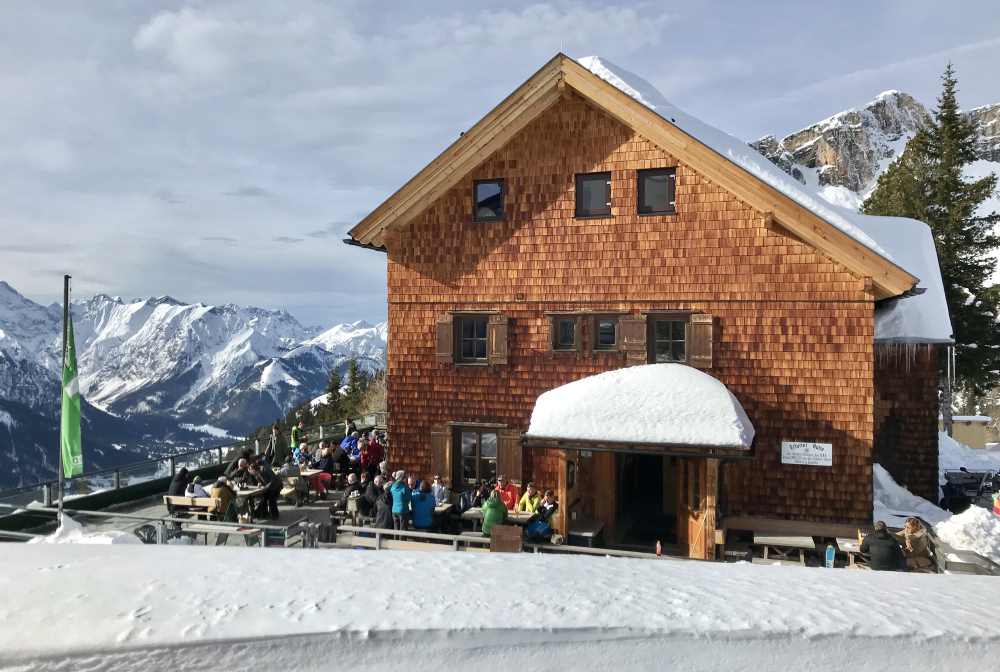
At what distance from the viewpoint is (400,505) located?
12367mm

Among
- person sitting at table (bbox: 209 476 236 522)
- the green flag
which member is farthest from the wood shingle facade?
the green flag

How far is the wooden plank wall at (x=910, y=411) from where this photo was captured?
16.9 m

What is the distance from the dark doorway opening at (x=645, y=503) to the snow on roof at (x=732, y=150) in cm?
646

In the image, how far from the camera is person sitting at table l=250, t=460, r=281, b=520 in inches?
564

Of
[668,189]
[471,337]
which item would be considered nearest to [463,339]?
[471,337]

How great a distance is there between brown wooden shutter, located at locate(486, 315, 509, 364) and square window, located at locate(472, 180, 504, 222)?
2419 millimetres

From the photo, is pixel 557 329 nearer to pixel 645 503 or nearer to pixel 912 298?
pixel 645 503

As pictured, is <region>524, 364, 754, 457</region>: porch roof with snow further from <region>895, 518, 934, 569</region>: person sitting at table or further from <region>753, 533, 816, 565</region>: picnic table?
<region>895, 518, 934, 569</region>: person sitting at table

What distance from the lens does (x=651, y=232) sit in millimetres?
14961

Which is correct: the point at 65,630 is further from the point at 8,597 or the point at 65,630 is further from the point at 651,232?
the point at 651,232

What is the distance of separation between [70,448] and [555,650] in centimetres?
1435

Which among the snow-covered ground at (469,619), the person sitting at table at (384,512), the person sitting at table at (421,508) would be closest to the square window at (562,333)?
the person sitting at table at (421,508)

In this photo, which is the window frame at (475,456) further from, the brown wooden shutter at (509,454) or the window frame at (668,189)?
the window frame at (668,189)

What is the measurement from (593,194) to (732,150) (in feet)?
13.6
